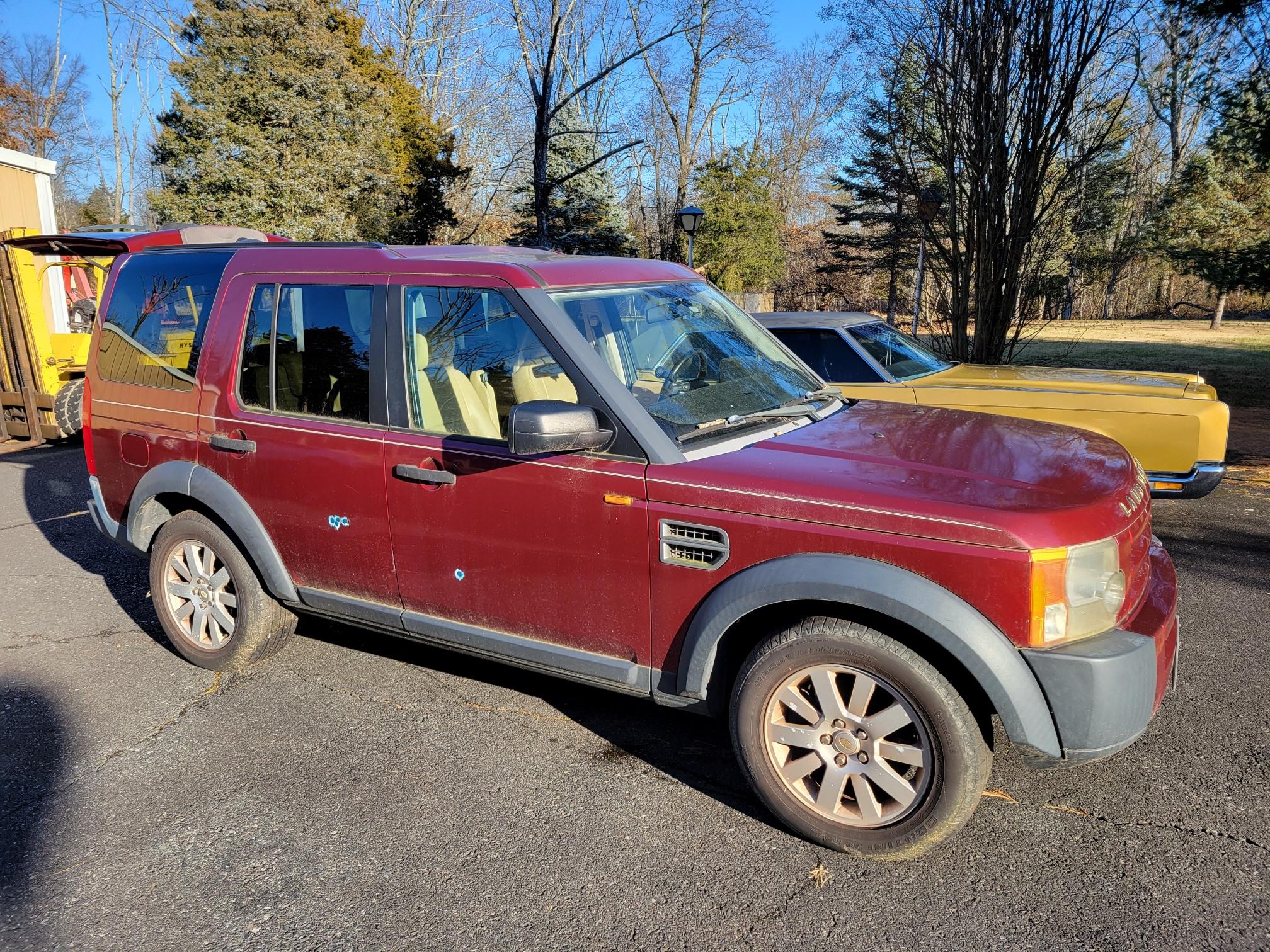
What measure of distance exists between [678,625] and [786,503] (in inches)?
23.1

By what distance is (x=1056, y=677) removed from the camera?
251 cm

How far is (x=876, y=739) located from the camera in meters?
2.74

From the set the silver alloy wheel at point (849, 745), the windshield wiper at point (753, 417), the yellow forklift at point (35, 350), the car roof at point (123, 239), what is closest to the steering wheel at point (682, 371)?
the windshield wiper at point (753, 417)

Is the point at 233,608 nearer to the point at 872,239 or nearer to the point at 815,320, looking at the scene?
the point at 815,320

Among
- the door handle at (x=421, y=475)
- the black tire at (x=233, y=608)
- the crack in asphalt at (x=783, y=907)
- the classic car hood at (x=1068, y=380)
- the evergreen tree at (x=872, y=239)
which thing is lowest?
the crack in asphalt at (x=783, y=907)

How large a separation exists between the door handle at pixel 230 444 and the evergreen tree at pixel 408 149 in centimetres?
1893

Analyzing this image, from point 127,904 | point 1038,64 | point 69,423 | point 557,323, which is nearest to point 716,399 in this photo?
point 557,323

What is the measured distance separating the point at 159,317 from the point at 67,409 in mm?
7893

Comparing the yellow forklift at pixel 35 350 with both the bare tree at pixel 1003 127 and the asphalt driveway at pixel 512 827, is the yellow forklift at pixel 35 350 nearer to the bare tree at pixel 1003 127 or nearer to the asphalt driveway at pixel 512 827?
the asphalt driveway at pixel 512 827

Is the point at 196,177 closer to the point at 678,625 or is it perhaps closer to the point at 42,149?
the point at 678,625

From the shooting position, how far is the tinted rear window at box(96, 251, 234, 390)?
420 centimetres

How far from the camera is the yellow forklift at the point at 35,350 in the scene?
10.6m

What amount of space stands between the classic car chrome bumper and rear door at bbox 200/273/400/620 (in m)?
5.21

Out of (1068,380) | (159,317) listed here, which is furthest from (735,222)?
(159,317)
